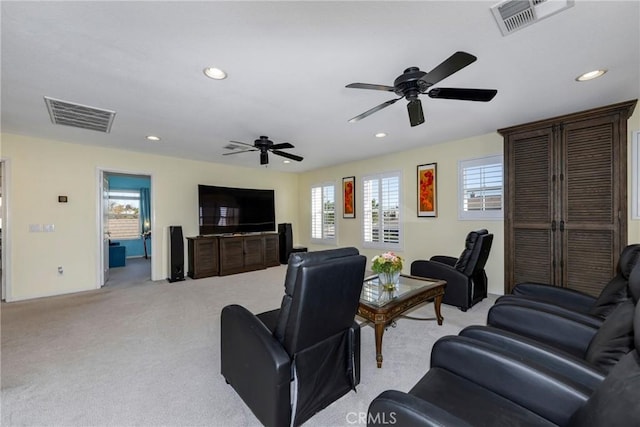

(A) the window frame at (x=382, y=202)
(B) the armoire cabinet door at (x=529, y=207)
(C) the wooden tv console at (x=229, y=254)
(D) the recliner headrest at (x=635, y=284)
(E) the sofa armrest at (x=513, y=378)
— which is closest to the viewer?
(E) the sofa armrest at (x=513, y=378)

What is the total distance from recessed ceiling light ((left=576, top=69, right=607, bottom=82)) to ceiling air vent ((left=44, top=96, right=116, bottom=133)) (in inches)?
190

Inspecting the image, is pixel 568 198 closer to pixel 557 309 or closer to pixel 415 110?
pixel 557 309

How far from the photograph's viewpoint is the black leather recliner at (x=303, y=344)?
55.3 inches

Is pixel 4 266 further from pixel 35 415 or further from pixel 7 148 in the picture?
pixel 35 415

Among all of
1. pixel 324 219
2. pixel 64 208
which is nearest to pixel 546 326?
pixel 324 219

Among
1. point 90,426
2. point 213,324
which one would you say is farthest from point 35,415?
point 213,324

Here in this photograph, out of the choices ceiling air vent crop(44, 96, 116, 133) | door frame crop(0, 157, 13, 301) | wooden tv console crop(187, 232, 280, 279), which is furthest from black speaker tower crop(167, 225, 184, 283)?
ceiling air vent crop(44, 96, 116, 133)

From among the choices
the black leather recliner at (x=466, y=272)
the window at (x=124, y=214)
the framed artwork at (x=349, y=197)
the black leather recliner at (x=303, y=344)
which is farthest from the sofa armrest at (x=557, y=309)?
the window at (x=124, y=214)

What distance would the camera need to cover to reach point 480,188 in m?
4.20

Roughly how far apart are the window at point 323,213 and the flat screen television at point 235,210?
3.62 ft

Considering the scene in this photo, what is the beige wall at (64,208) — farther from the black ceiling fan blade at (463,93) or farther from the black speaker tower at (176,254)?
the black ceiling fan blade at (463,93)

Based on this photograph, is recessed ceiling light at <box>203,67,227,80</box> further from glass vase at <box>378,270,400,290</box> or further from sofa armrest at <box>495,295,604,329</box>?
sofa armrest at <box>495,295,604,329</box>

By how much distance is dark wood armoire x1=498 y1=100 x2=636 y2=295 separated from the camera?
118 inches

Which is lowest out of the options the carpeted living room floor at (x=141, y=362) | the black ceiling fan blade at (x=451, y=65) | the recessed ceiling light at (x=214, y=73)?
the carpeted living room floor at (x=141, y=362)
